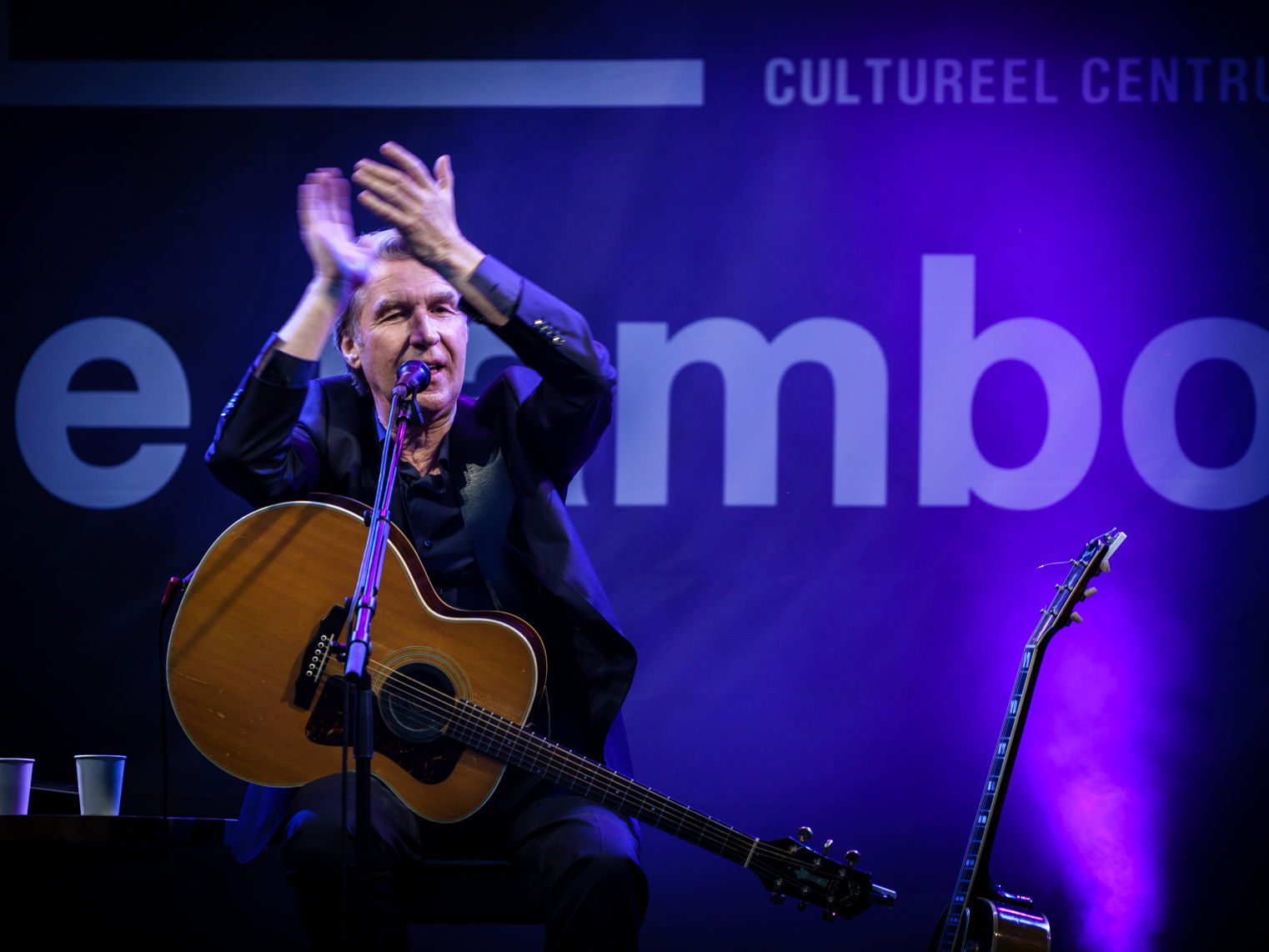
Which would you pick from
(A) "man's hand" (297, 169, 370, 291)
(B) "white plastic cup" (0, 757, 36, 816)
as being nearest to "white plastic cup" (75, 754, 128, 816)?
(B) "white plastic cup" (0, 757, 36, 816)

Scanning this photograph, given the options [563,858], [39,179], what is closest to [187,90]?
[39,179]

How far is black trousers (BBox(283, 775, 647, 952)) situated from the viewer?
2273 mm

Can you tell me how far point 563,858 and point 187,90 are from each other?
2.72 m

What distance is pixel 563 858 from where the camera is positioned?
234 centimetres

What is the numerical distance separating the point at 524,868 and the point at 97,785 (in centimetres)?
100

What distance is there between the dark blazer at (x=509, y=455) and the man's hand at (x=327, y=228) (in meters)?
0.21

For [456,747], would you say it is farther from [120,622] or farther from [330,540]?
[120,622]

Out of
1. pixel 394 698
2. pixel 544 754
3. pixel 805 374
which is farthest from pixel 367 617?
pixel 805 374

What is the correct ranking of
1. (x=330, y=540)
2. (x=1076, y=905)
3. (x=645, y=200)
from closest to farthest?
(x=330, y=540)
(x=1076, y=905)
(x=645, y=200)

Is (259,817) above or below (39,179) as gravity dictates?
below

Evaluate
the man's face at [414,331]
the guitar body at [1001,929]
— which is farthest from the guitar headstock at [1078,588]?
the man's face at [414,331]

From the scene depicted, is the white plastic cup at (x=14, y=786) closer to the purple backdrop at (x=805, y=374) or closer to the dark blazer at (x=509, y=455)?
the dark blazer at (x=509, y=455)

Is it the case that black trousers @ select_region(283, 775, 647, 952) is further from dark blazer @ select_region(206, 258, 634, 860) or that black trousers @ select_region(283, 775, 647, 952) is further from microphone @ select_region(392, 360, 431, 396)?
microphone @ select_region(392, 360, 431, 396)

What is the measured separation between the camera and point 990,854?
2.74 m
